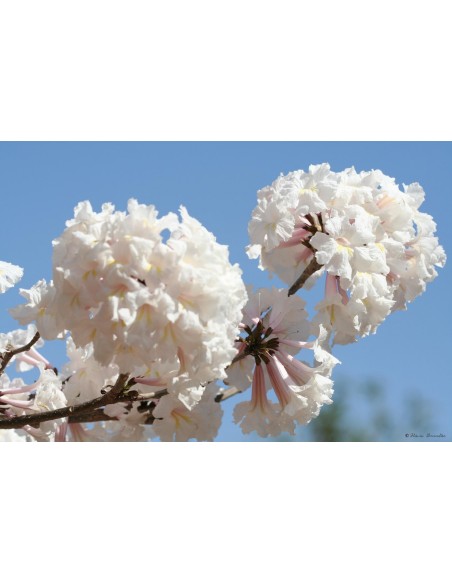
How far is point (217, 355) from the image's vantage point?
2238mm

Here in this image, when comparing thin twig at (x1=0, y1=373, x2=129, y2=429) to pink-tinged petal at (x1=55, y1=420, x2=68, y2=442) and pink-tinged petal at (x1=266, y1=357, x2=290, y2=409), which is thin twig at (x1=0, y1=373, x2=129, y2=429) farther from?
pink-tinged petal at (x1=55, y1=420, x2=68, y2=442)

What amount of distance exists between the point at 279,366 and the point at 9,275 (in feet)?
3.93

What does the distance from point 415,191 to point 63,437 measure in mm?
1843

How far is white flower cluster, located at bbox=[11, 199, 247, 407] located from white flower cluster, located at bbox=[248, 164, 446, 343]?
73 centimetres

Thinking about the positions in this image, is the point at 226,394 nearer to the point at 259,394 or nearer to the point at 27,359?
the point at 259,394

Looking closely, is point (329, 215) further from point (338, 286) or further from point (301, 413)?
point (301, 413)

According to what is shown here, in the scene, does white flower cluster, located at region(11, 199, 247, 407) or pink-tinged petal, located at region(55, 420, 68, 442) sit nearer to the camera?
white flower cluster, located at region(11, 199, 247, 407)

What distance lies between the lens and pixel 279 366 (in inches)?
118

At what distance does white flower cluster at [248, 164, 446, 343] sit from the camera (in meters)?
2.89

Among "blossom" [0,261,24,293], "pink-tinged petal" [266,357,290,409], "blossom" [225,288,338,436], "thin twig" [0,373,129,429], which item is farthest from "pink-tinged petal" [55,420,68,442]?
"pink-tinged petal" [266,357,290,409]

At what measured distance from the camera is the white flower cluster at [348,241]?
2.89 m

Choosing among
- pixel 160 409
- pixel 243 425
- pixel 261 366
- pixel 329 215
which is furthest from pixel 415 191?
pixel 160 409

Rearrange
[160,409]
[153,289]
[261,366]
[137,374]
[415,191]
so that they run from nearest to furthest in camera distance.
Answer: [153,289] → [137,374] → [160,409] → [261,366] → [415,191]

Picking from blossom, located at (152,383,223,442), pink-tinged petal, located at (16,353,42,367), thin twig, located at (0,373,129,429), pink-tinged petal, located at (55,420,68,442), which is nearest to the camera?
thin twig, located at (0,373,129,429)
